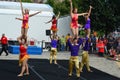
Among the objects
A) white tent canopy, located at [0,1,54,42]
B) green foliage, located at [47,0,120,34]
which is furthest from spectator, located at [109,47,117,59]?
white tent canopy, located at [0,1,54,42]

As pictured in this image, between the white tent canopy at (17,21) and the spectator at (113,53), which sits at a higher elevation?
the white tent canopy at (17,21)

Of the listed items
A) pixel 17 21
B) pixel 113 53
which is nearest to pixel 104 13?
pixel 113 53

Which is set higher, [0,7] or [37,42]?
[0,7]

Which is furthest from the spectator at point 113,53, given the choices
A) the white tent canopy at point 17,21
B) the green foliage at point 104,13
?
the white tent canopy at point 17,21

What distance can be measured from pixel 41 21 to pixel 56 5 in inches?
1350

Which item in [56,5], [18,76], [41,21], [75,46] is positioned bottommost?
[18,76]

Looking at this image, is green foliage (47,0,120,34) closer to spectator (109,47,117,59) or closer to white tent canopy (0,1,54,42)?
white tent canopy (0,1,54,42)

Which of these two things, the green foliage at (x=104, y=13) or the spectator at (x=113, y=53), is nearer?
the spectator at (x=113, y=53)

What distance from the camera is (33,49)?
34.2 meters

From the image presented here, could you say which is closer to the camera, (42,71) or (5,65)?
(42,71)

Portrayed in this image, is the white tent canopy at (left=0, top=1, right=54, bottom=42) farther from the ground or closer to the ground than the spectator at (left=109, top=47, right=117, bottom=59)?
farther from the ground

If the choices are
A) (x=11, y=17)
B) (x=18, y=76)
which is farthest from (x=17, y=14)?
(x=18, y=76)

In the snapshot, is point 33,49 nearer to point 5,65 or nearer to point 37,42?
point 37,42

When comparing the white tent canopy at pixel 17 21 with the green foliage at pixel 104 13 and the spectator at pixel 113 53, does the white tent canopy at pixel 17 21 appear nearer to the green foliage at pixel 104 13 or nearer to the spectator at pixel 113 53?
the green foliage at pixel 104 13
